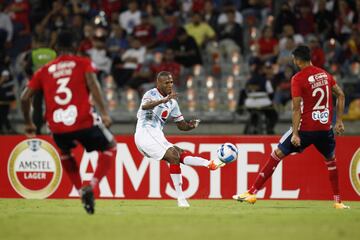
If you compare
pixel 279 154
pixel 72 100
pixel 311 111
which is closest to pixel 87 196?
pixel 72 100

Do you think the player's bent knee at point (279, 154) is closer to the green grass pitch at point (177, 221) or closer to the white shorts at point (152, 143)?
the green grass pitch at point (177, 221)

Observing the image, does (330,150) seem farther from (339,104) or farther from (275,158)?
(275,158)

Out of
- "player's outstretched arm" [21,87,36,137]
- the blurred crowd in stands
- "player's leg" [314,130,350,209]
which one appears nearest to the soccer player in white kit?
"player's leg" [314,130,350,209]

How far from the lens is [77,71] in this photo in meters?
11.6

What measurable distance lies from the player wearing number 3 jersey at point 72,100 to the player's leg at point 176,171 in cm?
223

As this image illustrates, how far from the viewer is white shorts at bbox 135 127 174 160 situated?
46.1ft

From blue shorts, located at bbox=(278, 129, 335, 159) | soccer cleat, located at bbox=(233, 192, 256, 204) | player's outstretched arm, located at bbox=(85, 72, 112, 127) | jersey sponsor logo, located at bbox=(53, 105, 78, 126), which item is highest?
player's outstretched arm, located at bbox=(85, 72, 112, 127)

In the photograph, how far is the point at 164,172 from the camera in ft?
53.4

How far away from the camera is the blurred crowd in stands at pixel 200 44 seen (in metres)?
21.3

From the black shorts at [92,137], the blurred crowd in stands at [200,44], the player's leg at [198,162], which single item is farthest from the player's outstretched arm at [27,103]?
the blurred crowd in stands at [200,44]

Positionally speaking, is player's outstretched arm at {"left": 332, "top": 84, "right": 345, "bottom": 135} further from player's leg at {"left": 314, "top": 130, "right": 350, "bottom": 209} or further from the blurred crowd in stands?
the blurred crowd in stands

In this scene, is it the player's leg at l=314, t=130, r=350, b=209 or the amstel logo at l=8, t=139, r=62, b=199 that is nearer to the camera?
the player's leg at l=314, t=130, r=350, b=209

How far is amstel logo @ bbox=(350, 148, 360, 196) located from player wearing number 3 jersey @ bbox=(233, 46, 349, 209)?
2.18 m

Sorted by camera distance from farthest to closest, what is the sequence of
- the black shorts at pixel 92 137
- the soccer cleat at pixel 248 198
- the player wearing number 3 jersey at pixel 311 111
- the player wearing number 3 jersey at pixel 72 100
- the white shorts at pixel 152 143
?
1. the white shorts at pixel 152 143
2. the soccer cleat at pixel 248 198
3. the player wearing number 3 jersey at pixel 311 111
4. the black shorts at pixel 92 137
5. the player wearing number 3 jersey at pixel 72 100
